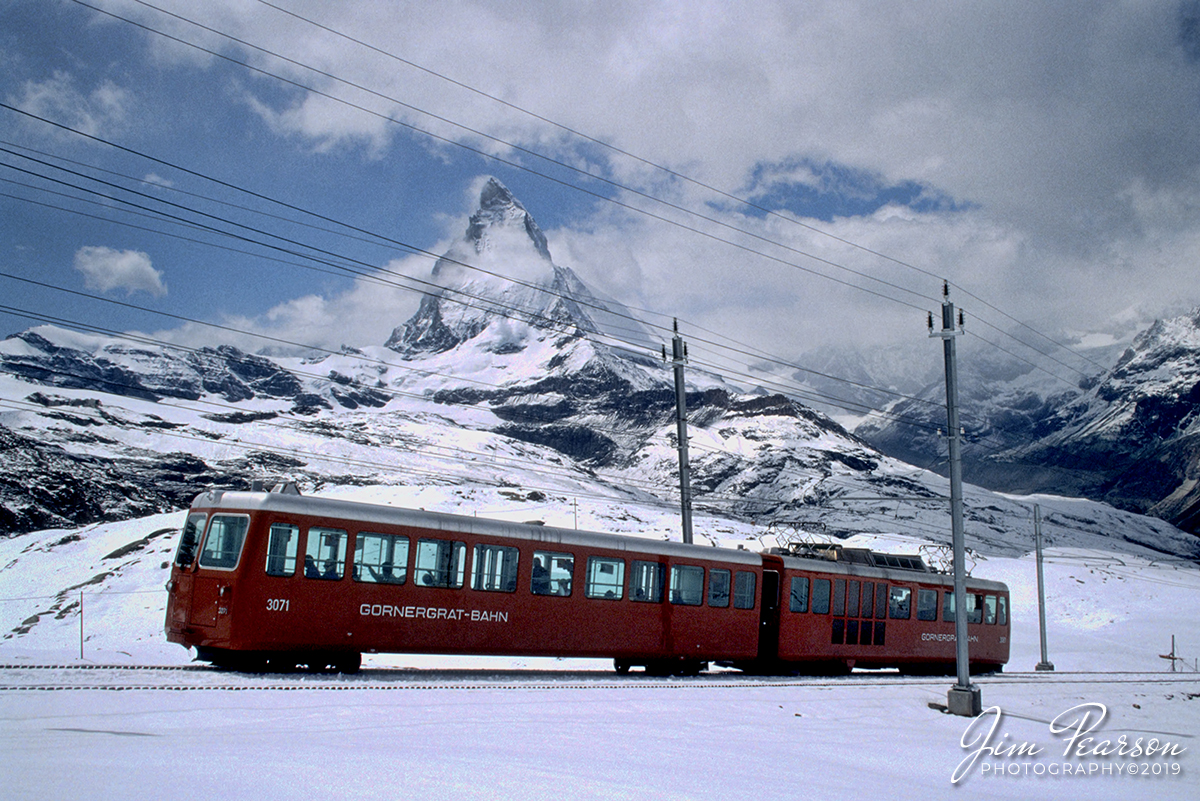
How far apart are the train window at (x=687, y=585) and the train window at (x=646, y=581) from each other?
1.49ft

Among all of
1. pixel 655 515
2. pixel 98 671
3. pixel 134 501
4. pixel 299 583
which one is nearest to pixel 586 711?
pixel 299 583

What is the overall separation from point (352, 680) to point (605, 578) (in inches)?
279

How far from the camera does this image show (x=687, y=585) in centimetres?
2331

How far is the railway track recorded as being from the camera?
13.4m

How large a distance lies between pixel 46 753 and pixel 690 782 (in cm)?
664

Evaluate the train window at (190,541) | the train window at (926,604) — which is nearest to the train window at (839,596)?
the train window at (926,604)

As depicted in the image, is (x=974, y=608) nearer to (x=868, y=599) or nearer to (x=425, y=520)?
(x=868, y=599)

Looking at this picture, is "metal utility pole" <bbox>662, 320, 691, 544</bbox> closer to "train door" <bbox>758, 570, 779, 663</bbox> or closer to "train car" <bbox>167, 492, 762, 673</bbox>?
"train door" <bbox>758, 570, 779, 663</bbox>

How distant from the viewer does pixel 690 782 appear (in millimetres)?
9922

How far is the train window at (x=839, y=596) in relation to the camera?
27312mm

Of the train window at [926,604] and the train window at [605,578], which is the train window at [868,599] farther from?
the train window at [605,578]

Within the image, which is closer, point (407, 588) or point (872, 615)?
point (407, 588)

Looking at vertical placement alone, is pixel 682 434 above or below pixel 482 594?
above

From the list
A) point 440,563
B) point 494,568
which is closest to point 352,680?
point 440,563
